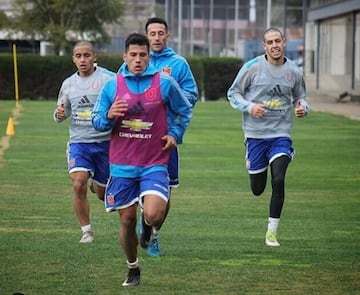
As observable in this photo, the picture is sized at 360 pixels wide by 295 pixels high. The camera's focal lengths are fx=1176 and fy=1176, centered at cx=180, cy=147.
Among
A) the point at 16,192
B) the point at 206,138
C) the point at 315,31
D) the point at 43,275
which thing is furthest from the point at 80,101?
the point at 315,31

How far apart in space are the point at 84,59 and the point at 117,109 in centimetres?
281

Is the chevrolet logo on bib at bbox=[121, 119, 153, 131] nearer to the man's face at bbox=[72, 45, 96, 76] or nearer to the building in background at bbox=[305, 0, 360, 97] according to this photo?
the man's face at bbox=[72, 45, 96, 76]

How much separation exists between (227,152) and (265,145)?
1342cm

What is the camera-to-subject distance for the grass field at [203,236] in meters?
9.72

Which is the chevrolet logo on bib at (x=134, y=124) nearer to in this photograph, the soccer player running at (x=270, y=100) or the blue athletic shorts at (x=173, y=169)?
the blue athletic shorts at (x=173, y=169)

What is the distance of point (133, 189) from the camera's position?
9.59m

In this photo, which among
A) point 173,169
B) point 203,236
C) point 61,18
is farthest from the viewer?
point 61,18

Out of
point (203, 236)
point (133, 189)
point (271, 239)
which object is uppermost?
point (133, 189)

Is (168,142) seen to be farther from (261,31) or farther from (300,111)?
(261,31)

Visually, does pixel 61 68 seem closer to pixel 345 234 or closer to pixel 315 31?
pixel 315 31

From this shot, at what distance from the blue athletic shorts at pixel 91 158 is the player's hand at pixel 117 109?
273 cm

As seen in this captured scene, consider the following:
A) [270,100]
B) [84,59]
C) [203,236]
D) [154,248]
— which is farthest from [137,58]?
[203,236]

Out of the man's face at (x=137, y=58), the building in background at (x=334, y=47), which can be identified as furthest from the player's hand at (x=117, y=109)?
the building in background at (x=334, y=47)

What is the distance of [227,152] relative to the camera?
25781mm
